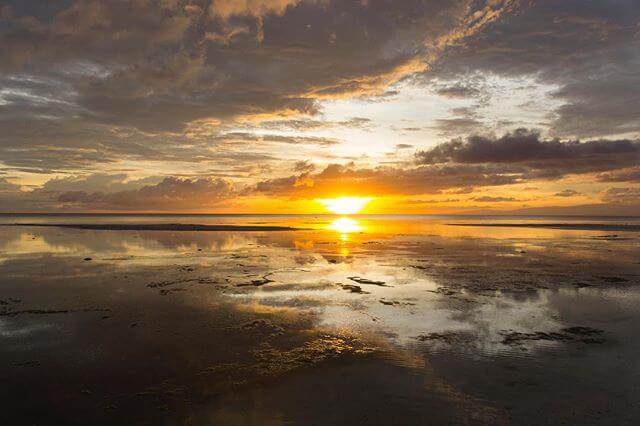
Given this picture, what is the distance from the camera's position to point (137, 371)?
10.4m

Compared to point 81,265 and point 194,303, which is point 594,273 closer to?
point 194,303

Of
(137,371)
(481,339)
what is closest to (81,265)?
(137,371)

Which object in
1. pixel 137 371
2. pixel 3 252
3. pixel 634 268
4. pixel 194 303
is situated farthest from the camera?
pixel 3 252

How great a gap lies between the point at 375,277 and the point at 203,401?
16103mm

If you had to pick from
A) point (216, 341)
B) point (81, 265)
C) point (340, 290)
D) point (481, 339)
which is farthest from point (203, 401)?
point (81, 265)

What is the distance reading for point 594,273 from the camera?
24.8 metres

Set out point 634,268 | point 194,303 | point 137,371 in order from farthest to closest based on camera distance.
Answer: point 634,268
point 194,303
point 137,371

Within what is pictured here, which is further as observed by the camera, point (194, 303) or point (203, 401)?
point (194, 303)

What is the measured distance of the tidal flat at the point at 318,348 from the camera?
8.59m

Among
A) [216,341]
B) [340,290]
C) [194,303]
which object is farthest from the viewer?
[340,290]

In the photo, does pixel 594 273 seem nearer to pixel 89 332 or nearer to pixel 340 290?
pixel 340 290

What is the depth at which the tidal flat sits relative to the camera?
859 centimetres

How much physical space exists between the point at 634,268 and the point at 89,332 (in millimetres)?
30929

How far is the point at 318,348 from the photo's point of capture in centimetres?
1211
